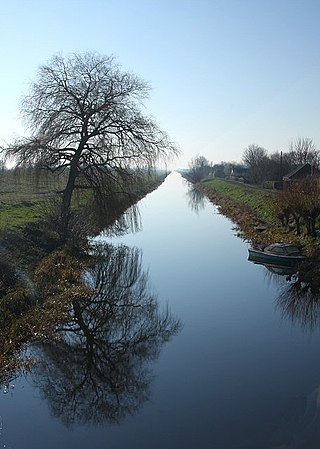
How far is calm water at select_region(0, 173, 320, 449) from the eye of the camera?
27.8 feet

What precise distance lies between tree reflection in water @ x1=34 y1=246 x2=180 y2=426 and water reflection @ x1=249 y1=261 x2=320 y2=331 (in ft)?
14.1

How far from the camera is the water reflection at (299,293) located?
14.9 metres

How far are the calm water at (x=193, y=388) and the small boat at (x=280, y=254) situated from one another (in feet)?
11.6

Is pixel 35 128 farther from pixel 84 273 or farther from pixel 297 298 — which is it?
pixel 297 298

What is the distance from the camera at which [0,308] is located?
12.8 metres

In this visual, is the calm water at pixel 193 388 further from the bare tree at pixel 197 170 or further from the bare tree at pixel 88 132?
the bare tree at pixel 197 170

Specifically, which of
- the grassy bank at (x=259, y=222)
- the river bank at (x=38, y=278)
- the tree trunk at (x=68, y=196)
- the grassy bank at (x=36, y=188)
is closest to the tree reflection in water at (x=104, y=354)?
the river bank at (x=38, y=278)

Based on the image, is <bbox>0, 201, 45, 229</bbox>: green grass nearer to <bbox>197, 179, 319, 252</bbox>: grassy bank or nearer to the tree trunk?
the tree trunk

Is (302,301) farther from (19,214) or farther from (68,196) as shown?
(19,214)

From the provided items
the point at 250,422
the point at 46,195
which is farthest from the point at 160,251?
the point at 250,422

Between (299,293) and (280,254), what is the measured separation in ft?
12.6

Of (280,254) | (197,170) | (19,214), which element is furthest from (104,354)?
(197,170)

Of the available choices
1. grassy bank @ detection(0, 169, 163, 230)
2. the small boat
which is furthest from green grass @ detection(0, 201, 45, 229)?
the small boat

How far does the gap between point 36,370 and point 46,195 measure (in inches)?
569
